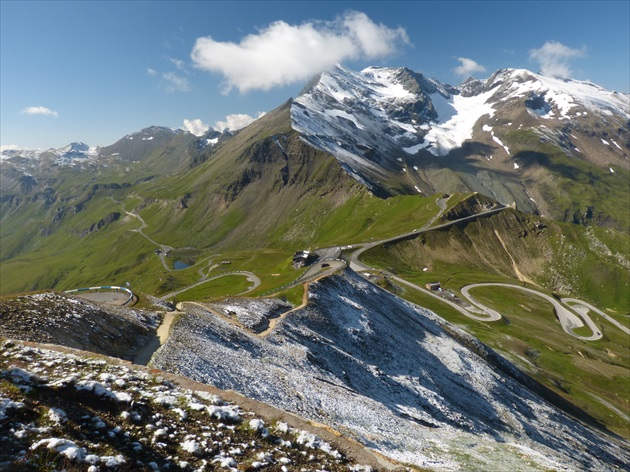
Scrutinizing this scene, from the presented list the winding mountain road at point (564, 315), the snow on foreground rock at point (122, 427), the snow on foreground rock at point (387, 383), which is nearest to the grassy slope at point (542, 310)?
the winding mountain road at point (564, 315)

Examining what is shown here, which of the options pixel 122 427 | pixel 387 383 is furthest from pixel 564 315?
pixel 122 427

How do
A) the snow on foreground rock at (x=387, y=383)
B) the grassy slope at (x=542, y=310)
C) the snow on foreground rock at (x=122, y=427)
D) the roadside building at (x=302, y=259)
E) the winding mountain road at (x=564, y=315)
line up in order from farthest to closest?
the winding mountain road at (x=564, y=315) < the roadside building at (x=302, y=259) < the grassy slope at (x=542, y=310) < the snow on foreground rock at (x=387, y=383) < the snow on foreground rock at (x=122, y=427)

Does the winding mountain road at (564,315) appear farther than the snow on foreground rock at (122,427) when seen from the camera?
Yes

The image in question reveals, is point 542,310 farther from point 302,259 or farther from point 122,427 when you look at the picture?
point 122,427

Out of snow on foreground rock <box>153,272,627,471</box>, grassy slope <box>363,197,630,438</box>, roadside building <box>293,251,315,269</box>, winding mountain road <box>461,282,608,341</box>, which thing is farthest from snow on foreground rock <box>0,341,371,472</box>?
winding mountain road <box>461,282,608,341</box>

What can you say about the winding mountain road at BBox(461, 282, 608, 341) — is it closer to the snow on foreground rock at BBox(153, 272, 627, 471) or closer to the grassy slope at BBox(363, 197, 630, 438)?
the grassy slope at BBox(363, 197, 630, 438)

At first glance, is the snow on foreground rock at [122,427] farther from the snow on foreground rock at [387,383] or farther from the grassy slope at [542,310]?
the grassy slope at [542,310]
